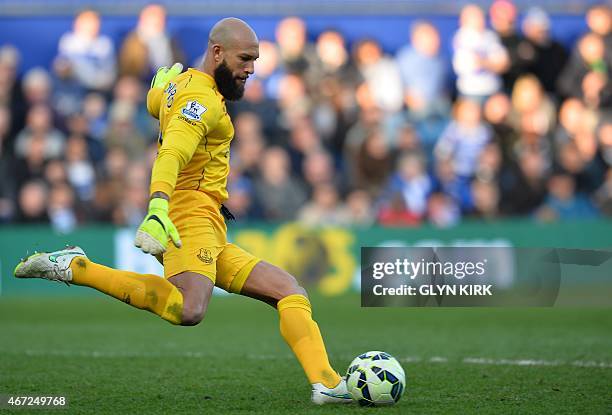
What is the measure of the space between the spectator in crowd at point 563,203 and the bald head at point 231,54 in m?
10.9

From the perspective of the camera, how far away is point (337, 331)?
37.3 feet

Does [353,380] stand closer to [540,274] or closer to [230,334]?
[230,334]

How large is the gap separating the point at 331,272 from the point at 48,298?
4.08 metres

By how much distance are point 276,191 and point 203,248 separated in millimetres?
9849

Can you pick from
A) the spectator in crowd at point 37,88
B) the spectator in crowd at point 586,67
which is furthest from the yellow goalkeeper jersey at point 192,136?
the spectator in crowd at point 586,67

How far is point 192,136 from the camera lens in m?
6.20

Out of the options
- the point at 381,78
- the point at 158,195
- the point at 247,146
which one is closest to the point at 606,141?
the point at 381,78

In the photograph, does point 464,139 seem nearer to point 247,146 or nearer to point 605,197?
point 605,197

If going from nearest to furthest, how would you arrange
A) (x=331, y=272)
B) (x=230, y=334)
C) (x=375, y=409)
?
(x=375, y=409) → (x=230, y=334) → (x=331, y=272)

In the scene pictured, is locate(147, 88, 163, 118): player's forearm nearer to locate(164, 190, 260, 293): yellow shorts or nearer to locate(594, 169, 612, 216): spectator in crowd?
locate(164, 190, 260, 293): yellow shorts

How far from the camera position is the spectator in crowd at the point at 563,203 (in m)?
16.8

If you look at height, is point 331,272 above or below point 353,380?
above

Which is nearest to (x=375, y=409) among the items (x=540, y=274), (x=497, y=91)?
(x=540, y=274)

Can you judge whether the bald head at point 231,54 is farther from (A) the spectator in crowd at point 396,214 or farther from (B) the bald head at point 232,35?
(A) the spectator in crowd at point 396,214
